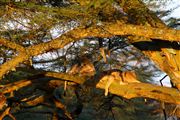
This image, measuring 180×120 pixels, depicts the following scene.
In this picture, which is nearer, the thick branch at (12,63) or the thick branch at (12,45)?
the thick branch at (12,63)

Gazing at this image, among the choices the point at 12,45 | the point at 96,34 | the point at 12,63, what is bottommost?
the point at 12,63

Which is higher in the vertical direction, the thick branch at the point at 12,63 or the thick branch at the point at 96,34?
the thick branch at the point at 96,34

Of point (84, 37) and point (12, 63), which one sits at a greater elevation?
point (84, 37)

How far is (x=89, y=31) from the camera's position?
758 centimetres

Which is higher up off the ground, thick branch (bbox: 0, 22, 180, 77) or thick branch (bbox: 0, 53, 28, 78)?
thick branch (bbox: 0, 22, 180, 77)

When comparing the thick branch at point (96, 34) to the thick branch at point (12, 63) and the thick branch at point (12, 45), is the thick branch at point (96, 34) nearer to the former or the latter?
the thick branch at point (12, 63)

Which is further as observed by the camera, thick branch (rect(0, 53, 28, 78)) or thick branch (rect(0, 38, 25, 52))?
thick branch (rect(0, 38, 25, 52))

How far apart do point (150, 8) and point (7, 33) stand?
8.52ft

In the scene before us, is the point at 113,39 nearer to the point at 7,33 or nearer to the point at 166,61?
the point at 166,61

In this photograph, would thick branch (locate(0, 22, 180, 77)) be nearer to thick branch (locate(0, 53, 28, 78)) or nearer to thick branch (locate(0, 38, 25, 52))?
thick branch (locate(0, 53, 28, 78))

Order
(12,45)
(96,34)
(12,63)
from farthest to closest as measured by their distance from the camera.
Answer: (96,34) < (12,45) < (12,63)

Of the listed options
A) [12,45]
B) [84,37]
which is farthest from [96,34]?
[12,45]

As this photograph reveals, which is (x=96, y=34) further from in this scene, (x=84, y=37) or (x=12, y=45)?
(x=12, y=45)

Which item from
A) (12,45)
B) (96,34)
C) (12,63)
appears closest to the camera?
(12,63)
